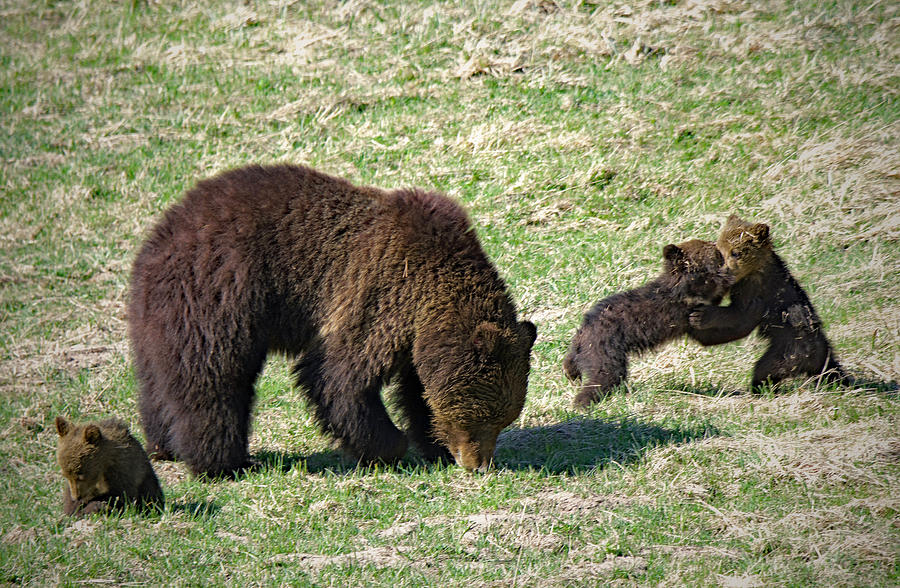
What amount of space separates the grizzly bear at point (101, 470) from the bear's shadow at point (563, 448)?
105 cm

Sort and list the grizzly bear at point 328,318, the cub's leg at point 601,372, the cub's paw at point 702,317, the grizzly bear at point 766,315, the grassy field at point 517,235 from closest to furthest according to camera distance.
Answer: the grassy field at point 517,235 < the grizzly bear at point 328,318 < the grizzly bear at point 766,315 < the cub's paw at point 702,317 < the cub's leg at point 601,372

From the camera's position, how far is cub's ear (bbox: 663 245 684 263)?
7258mm

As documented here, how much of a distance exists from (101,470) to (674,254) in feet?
14.2

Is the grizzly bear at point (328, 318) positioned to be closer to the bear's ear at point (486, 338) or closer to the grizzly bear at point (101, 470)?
the bear's ear at point (486, 338)

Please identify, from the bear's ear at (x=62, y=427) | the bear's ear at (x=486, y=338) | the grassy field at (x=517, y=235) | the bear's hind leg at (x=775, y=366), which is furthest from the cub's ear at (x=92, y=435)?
the bear's hind leg at (x=775, y=366)

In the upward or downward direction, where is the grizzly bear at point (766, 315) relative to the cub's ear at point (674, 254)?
downward

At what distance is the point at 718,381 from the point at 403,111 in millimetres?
7117

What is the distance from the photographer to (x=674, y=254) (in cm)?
729

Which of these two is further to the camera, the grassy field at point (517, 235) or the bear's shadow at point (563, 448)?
the bear's shadow at point (563, 448)

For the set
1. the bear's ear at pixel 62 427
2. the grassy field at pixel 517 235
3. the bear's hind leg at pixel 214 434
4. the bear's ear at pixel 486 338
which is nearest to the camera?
the grassy field at pixel 517 235

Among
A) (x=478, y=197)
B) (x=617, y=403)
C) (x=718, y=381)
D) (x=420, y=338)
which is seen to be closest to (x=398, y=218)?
(x=420, y=338)

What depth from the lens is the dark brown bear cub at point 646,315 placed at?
721 cm

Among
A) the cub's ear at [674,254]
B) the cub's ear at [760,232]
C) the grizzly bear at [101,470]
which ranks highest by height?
the cub's ear at [760,232]

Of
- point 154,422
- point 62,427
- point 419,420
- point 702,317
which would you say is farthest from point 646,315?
point 62,427
